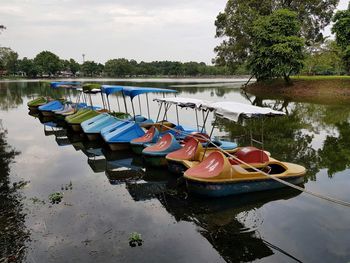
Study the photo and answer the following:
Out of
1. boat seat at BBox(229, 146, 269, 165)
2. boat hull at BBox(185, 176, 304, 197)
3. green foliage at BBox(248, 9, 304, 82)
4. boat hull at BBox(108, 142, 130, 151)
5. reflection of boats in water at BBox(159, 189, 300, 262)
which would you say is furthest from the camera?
green foliage at BBox(248, 9, 304, 82)

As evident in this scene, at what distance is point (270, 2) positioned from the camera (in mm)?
51250

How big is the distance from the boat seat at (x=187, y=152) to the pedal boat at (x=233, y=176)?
121cm

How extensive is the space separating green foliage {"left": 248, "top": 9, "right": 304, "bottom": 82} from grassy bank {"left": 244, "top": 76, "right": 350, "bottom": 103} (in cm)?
297

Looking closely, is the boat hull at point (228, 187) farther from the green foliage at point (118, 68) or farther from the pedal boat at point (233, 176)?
the green foliage at point (118, 68)

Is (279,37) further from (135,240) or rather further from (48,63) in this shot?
(48,63)

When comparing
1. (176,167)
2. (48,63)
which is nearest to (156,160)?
(176,167)

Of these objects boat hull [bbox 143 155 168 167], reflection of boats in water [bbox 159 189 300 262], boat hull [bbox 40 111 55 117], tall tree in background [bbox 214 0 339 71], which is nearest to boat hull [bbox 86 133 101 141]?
boat hull [bbox 143 155 168 167]

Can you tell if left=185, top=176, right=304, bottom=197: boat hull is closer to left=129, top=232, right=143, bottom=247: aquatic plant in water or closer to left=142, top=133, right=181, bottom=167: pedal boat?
left=129, top=232, right=143, bottom=247: aquatic plant in water

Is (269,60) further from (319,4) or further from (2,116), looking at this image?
(2,116)

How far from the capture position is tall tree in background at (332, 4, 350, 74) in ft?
133

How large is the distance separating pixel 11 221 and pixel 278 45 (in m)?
39.5

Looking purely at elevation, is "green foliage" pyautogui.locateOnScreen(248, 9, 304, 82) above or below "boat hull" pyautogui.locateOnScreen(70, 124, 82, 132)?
above

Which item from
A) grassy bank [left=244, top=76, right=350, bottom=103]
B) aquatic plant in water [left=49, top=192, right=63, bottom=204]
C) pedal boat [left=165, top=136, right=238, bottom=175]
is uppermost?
pedal boat [left=165, top=136, right=238, bottom=175]

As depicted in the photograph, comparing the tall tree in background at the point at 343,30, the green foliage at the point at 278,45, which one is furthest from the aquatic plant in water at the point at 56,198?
the tall tree in background at the point at 343,30
